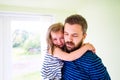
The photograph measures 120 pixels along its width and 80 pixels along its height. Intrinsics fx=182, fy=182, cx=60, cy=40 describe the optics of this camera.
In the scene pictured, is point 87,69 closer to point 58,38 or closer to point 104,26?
point 58,38

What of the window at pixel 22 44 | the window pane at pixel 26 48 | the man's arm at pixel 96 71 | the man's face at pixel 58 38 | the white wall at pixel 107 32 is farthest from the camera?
the window pane at pixel 26 48

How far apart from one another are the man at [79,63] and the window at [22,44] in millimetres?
1641

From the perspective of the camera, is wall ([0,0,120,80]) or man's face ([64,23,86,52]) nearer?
man's face ([64,23,86,52])

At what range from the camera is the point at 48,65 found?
4.43 ft

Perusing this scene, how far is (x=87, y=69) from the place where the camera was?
1069 mm

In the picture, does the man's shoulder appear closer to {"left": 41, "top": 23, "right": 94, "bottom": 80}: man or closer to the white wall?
{"left": 41, "top": 23, "right": 94, "bottom": 80}: man

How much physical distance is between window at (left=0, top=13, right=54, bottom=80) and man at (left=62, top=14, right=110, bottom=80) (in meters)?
1.64

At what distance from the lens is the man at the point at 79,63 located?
3.48ft

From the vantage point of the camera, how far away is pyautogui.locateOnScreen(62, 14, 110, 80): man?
3.48ft

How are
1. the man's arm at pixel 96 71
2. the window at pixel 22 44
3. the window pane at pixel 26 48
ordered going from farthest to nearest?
the window pane at pixel 26 48
the window at pixel 22 44
the man's arm at pixel 96 71

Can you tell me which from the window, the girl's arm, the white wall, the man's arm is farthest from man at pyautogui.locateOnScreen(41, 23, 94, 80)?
the window

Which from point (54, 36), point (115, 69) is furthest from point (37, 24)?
point (54, 36)

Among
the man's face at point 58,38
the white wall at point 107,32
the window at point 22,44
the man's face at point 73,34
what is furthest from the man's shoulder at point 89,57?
the window at point 22,44

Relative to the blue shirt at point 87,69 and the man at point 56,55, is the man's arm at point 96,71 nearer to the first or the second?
the blue shirt at point 87,69
